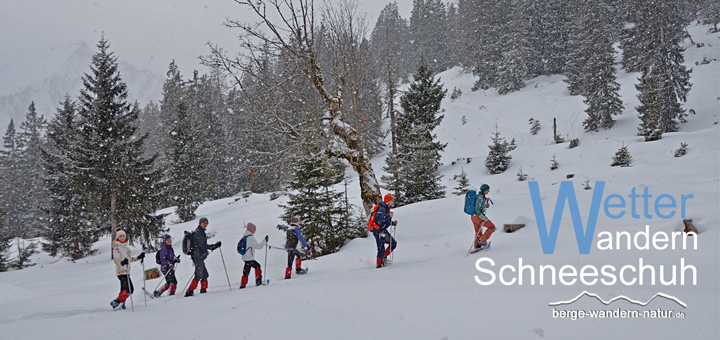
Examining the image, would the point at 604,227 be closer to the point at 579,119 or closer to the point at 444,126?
the point at 579,119

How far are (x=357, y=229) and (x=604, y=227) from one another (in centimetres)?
767

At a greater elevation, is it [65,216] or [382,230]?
[65,216]

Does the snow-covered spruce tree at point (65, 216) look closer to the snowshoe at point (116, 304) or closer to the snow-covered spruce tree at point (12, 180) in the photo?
the snowshoe at point (116, 304)

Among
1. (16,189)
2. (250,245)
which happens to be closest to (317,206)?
(250,245)

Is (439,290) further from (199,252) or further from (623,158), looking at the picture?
(623,158)

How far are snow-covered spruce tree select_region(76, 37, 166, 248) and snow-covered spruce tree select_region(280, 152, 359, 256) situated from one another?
511 inches

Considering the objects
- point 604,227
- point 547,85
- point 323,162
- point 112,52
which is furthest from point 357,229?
point 547,85

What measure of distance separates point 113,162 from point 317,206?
14816 millimetres

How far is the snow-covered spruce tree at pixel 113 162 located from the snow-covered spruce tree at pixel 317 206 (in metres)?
13.0

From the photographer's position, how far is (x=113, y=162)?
68.5ft

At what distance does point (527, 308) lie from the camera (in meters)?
4.75

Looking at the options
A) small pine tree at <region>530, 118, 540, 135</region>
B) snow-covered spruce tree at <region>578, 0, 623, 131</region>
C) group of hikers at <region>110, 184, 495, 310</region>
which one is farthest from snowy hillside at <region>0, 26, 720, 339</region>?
small pine tree at <region>530, 118, 540, 135</region>

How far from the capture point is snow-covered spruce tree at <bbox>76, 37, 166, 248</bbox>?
67.1 ft

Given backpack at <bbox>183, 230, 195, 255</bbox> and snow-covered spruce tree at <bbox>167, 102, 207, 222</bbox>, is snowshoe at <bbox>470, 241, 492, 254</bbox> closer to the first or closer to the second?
backpack at <bbox>183, 230, 195, 255</bbox>
